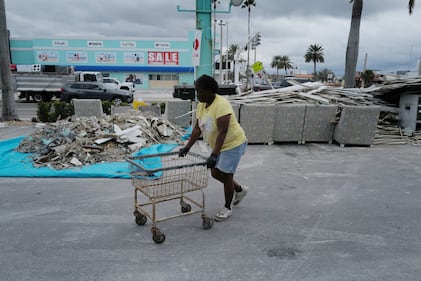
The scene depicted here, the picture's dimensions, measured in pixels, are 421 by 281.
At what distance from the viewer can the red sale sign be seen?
39.6 m

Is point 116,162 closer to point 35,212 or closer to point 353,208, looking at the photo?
point 35,212

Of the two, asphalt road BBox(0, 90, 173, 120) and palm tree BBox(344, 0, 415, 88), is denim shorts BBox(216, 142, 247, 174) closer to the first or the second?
palm tree BBox(344, 0, 415, 88)

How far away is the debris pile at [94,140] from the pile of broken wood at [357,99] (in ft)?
9.14

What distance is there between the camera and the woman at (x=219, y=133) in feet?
12.7

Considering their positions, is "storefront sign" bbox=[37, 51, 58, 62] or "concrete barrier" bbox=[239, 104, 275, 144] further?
"storefront sign" bbox=[37, 51, 58, 62]

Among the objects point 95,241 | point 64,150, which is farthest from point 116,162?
point 95,241

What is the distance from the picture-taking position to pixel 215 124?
156 inches

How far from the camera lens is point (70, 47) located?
38.7 meters

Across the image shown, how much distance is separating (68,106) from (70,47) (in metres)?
29.8

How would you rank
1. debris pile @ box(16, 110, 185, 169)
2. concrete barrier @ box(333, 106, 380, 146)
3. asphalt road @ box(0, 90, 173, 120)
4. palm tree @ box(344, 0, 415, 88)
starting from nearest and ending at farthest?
1. debris pile @ box(16, 110, 185, 169)
2. concrete barrier @ box(333, 106, 380, 146)
3. palm tree @ box(344, 0, 415, 88)
4. asphalt road @ box(0, 90, 173, 120)

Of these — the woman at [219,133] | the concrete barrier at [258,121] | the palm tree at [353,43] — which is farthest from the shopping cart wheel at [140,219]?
the palm tree at [353,43]

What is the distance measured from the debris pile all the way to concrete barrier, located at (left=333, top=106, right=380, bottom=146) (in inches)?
191

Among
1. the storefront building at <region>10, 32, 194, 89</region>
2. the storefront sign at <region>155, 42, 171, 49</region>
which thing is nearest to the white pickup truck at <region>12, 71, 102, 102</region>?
the storefront building at <region>10, 32, 194, 89</region>

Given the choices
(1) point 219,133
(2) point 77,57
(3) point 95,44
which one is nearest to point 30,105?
(2) point 77,57
